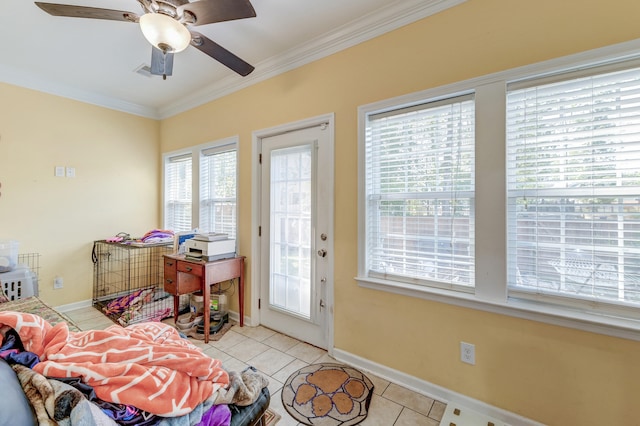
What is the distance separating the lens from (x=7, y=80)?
9.34ft

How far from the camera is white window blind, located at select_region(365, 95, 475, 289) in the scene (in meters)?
1.77

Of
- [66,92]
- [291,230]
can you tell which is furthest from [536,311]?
[66,92]

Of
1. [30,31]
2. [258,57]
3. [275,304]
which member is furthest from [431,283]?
[30,31]

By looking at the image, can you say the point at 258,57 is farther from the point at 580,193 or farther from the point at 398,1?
the point at 580,193

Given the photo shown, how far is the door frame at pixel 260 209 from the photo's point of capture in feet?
7.54

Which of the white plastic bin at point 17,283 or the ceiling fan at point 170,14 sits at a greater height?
the ceiling fan at point 170,14

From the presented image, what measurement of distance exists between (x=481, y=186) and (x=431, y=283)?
718 mm

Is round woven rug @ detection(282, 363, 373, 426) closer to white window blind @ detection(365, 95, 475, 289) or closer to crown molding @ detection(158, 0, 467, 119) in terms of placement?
white window blind @ detection(365, 95, 475, 289)

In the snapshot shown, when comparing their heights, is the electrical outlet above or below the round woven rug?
above

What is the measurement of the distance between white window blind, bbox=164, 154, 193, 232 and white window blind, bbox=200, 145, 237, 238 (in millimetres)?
337

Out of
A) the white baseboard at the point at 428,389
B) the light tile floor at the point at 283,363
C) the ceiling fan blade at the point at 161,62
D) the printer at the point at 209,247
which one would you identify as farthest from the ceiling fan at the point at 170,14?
the white baseboard at the point at 428,389

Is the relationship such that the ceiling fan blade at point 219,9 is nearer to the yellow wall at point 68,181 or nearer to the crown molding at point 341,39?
the crown molding at point 341,39

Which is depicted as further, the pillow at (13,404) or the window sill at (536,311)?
the window sill at (536,311)

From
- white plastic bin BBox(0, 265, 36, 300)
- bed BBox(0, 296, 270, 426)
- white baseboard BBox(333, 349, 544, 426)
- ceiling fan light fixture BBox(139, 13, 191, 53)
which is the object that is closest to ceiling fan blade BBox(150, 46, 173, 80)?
ceiling fan light fixture BBox(139, 13, 191, 53)
